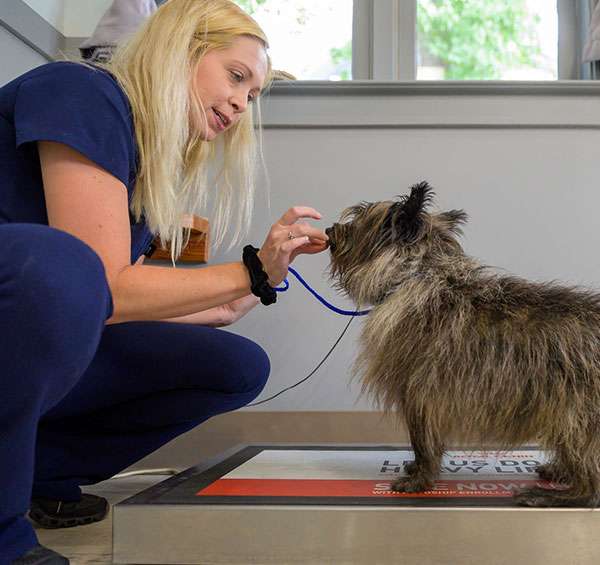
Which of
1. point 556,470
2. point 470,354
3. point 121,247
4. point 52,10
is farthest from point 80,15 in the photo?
point 556,470

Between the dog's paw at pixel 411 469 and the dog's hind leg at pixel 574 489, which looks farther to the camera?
the dog's paw at pixel 411 469

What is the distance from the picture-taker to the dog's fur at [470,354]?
132 cm

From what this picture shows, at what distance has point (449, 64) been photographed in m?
2.83

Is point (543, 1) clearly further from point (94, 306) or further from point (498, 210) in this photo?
point (94, 306)

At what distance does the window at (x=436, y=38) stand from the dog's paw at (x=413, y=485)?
6.24ft

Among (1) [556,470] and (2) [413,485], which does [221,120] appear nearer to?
(2) [413,485]

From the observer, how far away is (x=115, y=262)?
1346mm

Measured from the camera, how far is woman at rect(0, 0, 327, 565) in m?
1.08

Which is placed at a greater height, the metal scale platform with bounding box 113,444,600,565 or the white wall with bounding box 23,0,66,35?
the white wall with bounding box 23,0,66,35

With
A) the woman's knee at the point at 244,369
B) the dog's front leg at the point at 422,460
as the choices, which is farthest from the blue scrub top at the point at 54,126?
the dog's front leg at the point at 422,460

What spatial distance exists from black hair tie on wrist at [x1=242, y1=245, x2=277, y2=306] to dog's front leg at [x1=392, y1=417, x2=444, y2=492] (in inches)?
16.4

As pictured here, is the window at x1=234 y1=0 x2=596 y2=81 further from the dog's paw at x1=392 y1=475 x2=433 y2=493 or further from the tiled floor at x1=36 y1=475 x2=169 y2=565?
the tiled floor at x1=36 y1=475 x2=169 y2=565

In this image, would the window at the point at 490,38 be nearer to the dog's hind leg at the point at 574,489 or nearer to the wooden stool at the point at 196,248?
the wooden stool at the point at 196,248

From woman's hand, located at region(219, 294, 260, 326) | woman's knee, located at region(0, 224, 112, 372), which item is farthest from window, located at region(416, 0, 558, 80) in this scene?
woman's knee, located at region(0, 224, 112, 372)
